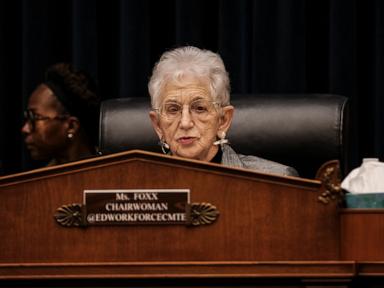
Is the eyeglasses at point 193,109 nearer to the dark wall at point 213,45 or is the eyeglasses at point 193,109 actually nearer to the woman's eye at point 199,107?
the woman's eye at point 199,107

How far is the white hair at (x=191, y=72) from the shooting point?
229cm

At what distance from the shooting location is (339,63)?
2.95 meters

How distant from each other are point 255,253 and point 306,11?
180 cm

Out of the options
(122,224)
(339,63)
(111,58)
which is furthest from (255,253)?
(111,58)

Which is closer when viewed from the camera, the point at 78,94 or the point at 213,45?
the point at 78,94

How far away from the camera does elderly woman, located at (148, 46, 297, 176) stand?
2252mm

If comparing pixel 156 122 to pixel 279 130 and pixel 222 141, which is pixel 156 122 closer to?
pixel 222 141

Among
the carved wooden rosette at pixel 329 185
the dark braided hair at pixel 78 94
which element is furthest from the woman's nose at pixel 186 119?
the carved wooden rosette at pixel 329 185

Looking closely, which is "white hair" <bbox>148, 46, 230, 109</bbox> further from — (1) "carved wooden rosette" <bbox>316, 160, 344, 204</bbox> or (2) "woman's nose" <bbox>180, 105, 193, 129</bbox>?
(1) "carved wooden rosette" <bbox>316, 160, 344, 204</bbox>

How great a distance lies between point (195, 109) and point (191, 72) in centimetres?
9

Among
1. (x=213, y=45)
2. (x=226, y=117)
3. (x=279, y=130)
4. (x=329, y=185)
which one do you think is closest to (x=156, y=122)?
(x=226, y=117)

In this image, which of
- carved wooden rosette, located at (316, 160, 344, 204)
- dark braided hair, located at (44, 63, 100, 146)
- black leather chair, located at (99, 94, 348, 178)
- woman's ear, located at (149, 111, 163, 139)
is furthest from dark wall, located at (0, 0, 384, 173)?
carved wooden rosette, located at (316, 160, 344, 204)

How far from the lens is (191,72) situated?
2.29 meters

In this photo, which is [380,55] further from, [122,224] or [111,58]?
[122,224]
